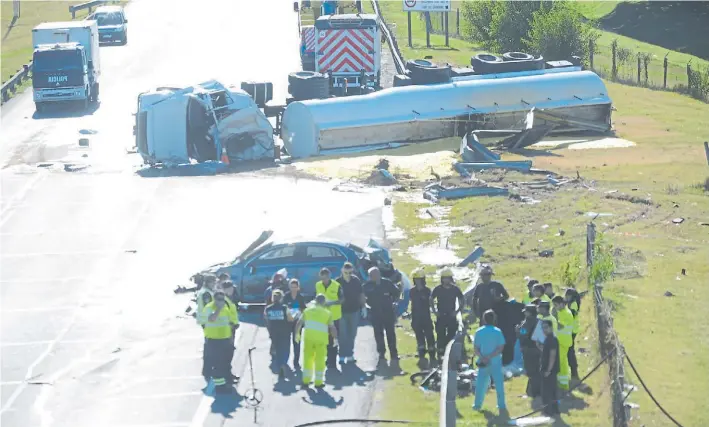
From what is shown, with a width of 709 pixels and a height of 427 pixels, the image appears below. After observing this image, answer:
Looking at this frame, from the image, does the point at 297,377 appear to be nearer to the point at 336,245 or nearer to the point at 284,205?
the point at 336,245

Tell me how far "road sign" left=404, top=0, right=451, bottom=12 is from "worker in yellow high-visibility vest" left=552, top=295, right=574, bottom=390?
152 ft

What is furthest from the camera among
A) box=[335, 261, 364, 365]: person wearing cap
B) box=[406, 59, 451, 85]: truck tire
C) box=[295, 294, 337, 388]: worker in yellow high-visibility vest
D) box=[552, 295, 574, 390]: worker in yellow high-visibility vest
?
box=[406, 59, 451, 85]: truck tire

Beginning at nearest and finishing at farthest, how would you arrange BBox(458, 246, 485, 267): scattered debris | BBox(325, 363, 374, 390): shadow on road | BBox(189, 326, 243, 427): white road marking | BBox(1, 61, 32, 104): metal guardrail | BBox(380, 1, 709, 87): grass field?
1. BBox(189, 326, 243, 427): white road marking
2. BBox(325, 363, 374, 390): shadow on road
3. BBox(458, 246, 485, 267): scattered debris
4. BBox(1, 61, 32, 104): metal guardrail
5. BBox(380, 1, 709, 87): grass field

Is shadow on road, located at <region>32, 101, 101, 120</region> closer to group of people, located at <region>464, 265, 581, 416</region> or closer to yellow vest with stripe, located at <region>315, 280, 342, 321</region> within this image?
yellow vest with stripe, located at <region>315, 280, 342, 321</region>

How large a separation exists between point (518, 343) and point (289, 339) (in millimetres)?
3227

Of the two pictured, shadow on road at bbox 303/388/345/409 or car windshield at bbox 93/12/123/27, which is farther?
car windshield at bbox 93/12/123/27

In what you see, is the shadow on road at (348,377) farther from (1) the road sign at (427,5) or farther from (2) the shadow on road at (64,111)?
(1) the road sign at (427,5)

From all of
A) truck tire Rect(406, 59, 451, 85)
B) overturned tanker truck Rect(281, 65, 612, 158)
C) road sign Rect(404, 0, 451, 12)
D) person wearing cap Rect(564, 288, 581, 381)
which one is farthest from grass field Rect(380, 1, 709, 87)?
person wearing cap Rect(564, 288, 581, 381)

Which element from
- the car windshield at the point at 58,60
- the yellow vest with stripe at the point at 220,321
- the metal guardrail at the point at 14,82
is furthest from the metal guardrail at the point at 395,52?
the yellow vest with stripe at the point at 220,321

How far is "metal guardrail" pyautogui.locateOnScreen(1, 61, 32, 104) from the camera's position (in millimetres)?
47812

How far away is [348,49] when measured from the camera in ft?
142

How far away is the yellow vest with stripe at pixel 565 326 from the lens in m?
16.4

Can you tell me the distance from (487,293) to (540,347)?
1.93m

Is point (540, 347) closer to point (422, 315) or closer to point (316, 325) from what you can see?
point (422, 315)
